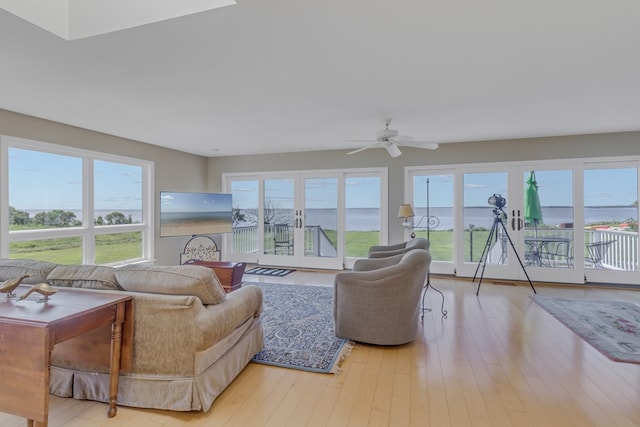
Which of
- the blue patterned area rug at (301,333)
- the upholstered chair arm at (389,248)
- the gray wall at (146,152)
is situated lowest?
the blue patterned area rug at (301,333)

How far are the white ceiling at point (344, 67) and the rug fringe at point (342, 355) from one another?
2395 millimetres

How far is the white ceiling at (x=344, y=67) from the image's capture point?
6.19ft

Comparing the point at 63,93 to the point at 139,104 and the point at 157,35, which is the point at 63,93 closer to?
the point at 139,104

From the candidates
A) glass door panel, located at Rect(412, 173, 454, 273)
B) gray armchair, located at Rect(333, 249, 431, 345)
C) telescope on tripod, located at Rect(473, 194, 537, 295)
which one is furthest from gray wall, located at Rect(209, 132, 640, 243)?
gray armchair, located at Rect(333, 249, 431, 345)

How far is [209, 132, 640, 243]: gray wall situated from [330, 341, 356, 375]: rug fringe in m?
3.24

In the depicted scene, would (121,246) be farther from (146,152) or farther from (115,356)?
(115,356)

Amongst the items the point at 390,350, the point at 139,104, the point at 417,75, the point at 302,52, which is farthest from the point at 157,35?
the point at 390,350

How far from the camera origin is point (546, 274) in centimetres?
510

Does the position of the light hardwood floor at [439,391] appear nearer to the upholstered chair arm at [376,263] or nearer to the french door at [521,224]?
the upholstered chair arm at [376,263]

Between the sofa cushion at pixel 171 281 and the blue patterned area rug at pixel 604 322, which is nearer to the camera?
the sofa cushion at pixel 171 281

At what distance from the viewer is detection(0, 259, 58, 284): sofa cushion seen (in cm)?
209

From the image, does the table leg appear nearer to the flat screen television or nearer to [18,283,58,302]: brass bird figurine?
[18,283,58,302]: brass bird figurine

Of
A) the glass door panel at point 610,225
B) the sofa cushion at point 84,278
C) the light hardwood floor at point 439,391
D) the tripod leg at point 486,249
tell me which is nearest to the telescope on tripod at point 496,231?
the tripod leg at point 486,249

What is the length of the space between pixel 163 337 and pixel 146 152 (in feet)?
15.1
